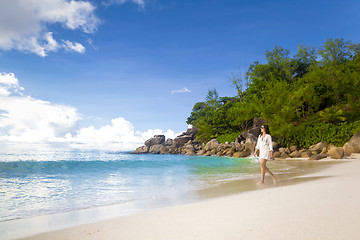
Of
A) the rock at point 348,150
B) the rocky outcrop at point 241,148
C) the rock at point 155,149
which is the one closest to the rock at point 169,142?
the rocky outcrop at point 241,148

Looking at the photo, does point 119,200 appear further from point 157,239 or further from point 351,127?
point 351,127

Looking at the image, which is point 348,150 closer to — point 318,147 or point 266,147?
point 318,147

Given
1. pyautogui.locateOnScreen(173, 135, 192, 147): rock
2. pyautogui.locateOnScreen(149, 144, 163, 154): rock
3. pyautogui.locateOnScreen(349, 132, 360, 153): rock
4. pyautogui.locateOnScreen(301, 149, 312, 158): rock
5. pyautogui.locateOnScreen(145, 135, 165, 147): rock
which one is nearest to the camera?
pyautogui.locateOnScreen(349, 132, 360, 153): rock

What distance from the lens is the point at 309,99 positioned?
3133 cm

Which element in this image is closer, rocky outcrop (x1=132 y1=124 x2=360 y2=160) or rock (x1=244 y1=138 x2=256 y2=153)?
rocky outcrop (x1=132 y1=124 x2=360 y2=160)

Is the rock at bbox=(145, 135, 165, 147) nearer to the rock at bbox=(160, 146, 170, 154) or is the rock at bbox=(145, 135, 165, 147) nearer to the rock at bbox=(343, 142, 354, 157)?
the rock at bbox=(160, 146, 170, 154)

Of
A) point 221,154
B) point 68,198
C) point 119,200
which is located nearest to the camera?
point 119,200

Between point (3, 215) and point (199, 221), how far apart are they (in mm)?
4477

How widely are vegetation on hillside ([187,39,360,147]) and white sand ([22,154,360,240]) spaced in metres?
23.2

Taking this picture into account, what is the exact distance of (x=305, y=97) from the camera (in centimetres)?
3158

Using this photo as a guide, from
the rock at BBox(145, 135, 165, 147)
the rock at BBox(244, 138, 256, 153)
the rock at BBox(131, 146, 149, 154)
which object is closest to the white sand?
the rock at BBox(244, 138, 256, 153)

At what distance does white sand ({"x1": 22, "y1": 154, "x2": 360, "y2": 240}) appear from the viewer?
263 cm

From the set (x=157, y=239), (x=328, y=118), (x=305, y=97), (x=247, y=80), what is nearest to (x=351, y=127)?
(x=328, y=118)

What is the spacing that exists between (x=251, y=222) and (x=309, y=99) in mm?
33226
